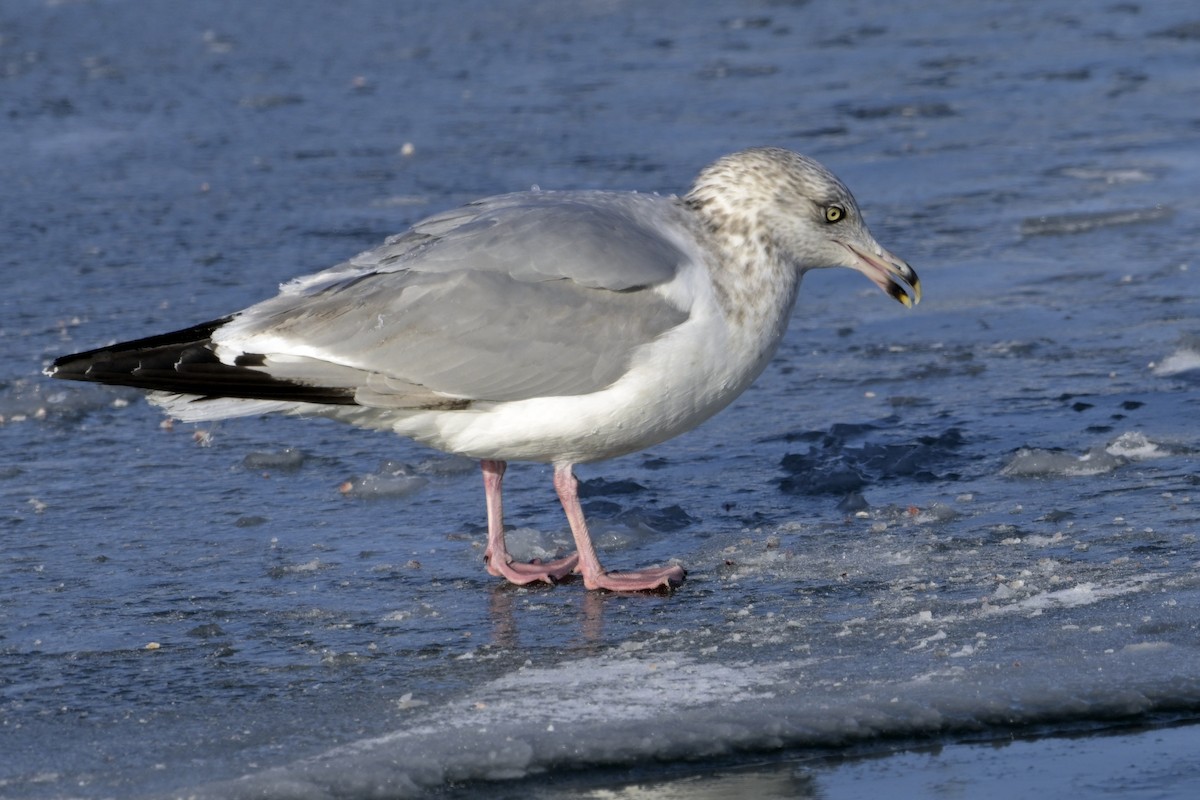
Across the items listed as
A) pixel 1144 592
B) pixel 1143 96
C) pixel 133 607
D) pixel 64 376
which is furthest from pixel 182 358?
pixel 1143 96

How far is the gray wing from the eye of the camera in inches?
195

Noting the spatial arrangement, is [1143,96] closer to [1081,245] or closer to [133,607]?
[1081,245]

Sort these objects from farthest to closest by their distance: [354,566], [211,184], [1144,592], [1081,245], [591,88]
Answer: [591,88] < [211,184] < [1081,245] < [354,566] < [1144,592]

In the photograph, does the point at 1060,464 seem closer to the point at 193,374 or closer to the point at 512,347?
the point at 512,347

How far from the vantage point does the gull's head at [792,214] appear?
5262mm

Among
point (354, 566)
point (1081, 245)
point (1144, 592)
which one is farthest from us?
point (1081, 245)

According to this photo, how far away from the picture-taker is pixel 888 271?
17.9ft

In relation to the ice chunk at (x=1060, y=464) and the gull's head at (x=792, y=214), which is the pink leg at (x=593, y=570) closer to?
the gull's head at (x=792, y=214)

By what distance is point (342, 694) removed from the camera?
431 cm

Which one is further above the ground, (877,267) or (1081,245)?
(877,267)

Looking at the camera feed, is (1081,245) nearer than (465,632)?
No

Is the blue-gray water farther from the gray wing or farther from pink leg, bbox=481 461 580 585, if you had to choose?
the gray wing

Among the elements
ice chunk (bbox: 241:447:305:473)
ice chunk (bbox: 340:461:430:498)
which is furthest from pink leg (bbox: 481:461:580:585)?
ice chunk (bbox: 241:447:305:473)

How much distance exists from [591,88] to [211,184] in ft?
8.60
